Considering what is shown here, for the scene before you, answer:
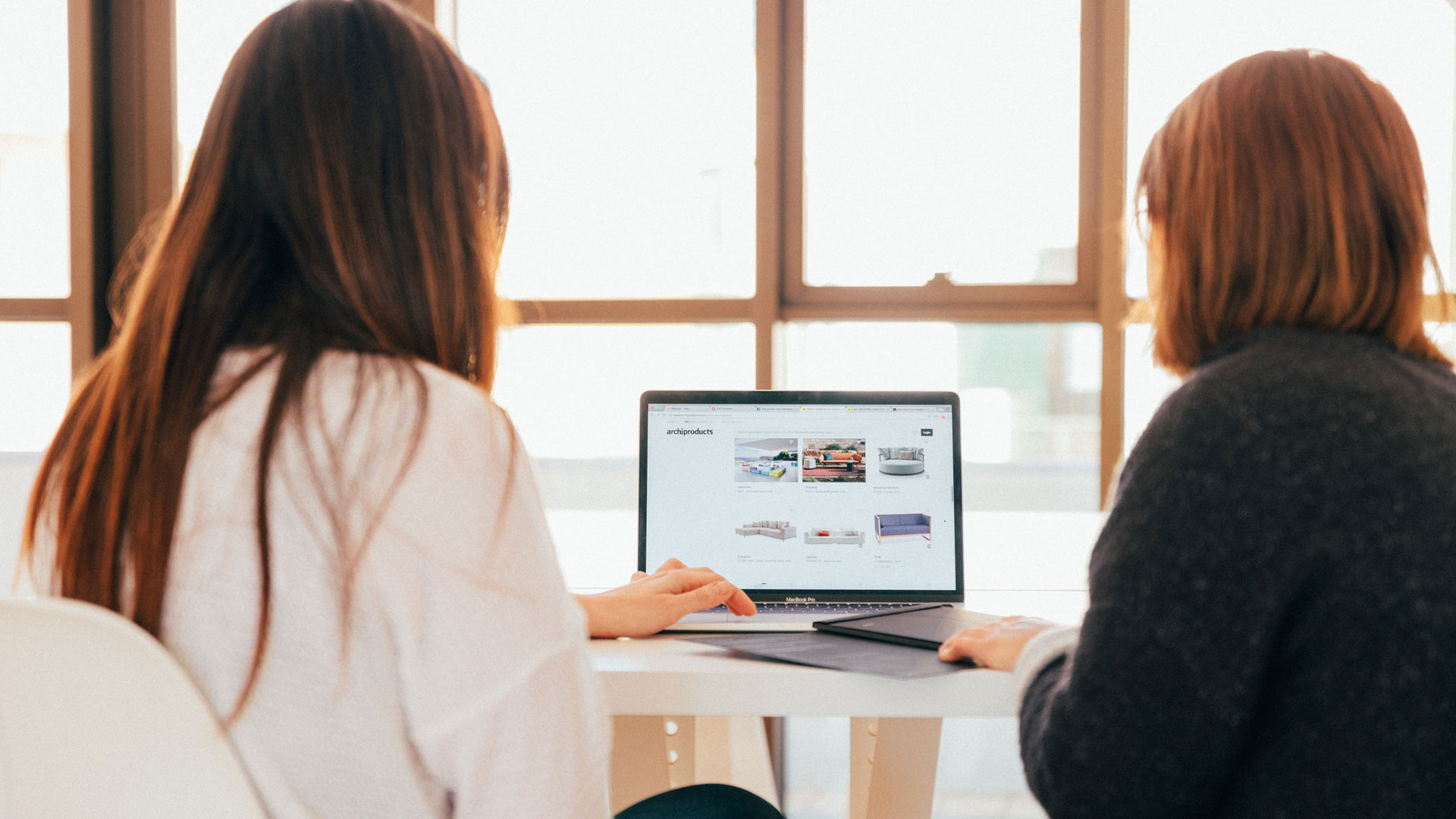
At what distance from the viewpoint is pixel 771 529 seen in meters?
1.38

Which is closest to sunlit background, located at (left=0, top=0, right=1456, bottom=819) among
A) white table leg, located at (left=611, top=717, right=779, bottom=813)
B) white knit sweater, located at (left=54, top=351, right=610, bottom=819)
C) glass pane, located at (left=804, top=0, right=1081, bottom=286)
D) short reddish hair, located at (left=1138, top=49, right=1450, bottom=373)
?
glass pane, located at (left=804, top=0, right=1081, bottom=286)

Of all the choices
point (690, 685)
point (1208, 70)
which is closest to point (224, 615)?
point (690, 685)

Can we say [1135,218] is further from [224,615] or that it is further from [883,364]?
[883,364]

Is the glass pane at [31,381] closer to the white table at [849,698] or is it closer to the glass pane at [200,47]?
the glass pane at [200,47]

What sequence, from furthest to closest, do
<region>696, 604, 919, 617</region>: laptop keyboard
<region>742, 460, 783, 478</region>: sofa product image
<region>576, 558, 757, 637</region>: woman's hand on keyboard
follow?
1. <region>742, 460, 783, 478</region>: sofa product image
2. <region>696, 604, 919, 617</region>: laptop keyboard
3. <region>576, 558, 757, 637</region>: woman's hand on keyboard

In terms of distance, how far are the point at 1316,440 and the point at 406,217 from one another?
63 centimetres

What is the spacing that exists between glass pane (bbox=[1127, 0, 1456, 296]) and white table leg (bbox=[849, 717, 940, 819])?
1.09 m

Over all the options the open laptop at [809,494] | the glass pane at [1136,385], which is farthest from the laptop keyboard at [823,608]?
the glass pane at [1136,385]

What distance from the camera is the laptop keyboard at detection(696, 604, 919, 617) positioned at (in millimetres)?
1297

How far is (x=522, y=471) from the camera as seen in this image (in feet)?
2.19

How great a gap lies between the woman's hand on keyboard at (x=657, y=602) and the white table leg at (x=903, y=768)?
0.30m

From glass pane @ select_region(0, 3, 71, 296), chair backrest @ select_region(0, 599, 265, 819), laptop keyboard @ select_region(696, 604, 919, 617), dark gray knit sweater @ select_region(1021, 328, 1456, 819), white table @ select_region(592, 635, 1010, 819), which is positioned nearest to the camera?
chair backrest @ select_region(0, 599, 265, 819)

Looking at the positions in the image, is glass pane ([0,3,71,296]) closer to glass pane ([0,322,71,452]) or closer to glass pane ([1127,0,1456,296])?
glass pane ([0,322,71,452])

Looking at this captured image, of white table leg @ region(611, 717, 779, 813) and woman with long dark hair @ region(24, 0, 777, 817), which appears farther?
white table leg @ region(611, 717, 779, 813)
